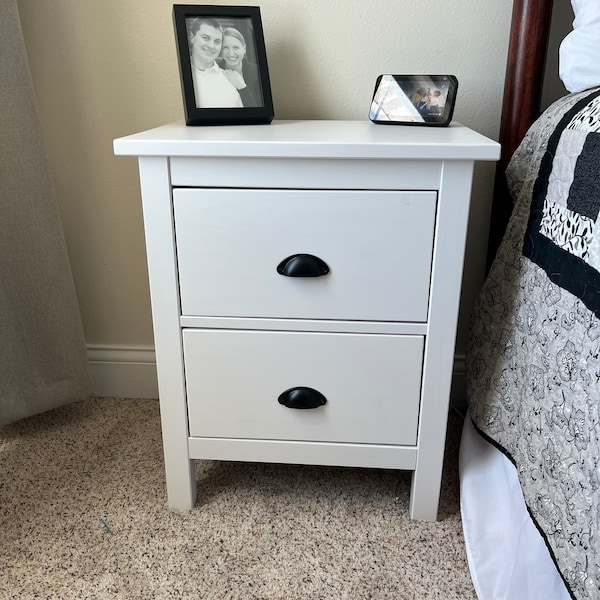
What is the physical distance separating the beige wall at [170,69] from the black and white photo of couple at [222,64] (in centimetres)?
12

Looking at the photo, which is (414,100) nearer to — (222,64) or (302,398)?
(222,64)

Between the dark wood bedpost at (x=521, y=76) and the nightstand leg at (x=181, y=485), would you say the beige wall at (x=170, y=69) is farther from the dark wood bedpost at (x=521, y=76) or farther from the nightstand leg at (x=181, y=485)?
the nightstand leg at (x=181, y=485)

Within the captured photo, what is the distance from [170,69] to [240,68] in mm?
192

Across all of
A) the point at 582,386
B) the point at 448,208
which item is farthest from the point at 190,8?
the point at 582,386

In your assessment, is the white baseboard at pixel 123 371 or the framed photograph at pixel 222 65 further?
the white baseboard at pixel 123 371

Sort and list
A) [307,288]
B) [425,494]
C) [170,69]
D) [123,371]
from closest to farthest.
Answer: [307,288] < [425,494] < [170,69] < [123,371]

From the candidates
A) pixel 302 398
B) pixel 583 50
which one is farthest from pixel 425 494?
pixel 583 50

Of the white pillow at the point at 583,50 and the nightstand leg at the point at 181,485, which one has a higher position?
the white pillow at the point at 583,50

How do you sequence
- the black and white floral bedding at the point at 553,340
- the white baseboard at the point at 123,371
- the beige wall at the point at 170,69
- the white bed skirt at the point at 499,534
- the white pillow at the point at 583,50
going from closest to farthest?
the black and white floral bedding at the point at 553,340, the white bed skirt at the point at 499,534, the white pillow at the point at 583,50, the beige wall at the point at 170,69, the white baseboard at the point at 123,371

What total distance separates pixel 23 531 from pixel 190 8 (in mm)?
923

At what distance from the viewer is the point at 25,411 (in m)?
1.18

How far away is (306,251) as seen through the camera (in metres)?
0.83

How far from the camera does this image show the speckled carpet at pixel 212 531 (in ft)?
2.78

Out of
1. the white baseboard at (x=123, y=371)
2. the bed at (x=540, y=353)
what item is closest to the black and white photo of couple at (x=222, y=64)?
the bed at (x=540, y=353)
